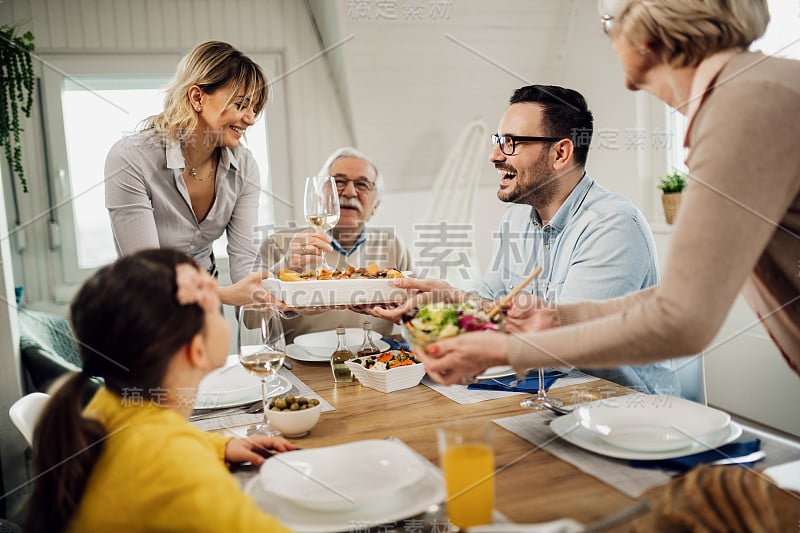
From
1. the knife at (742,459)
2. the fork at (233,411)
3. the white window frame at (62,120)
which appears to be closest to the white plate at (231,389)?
the fork at (233,411)

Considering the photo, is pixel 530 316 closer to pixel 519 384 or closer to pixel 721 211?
pixel 519 384

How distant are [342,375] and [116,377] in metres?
0.77

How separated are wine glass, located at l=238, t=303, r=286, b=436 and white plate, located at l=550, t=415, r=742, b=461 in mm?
580

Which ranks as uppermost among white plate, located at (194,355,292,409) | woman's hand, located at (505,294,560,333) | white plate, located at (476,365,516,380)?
woman's hand, located at (505,294,560,333)

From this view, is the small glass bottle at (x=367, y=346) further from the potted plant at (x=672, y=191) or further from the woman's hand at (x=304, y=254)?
the potted plant at (x=672, y=191)

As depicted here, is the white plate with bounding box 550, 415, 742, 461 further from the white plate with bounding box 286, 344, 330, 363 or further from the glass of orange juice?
the white plate with bounding box 286, 344, 330, 363

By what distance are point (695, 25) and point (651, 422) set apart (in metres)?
0.71

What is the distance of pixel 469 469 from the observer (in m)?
0.93

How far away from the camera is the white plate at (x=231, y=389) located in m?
1.56

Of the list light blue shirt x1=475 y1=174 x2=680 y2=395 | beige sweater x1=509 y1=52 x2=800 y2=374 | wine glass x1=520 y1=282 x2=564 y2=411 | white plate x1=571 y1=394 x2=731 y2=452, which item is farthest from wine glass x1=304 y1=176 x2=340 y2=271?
beige sweater x1=509 y1=52 x2=800 y2=374

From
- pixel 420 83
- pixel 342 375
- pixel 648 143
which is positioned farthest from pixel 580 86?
pixel 342 375

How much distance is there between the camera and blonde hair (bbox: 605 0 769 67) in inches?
43.1

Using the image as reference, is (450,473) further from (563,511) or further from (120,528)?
(120,528)

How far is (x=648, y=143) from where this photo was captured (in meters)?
3.95
